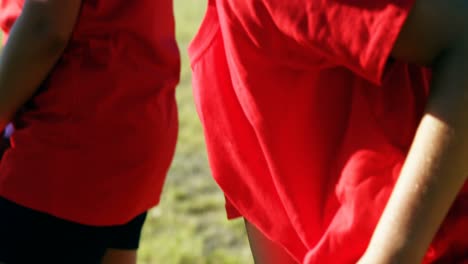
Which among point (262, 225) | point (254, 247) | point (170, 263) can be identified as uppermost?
point (262, 225)

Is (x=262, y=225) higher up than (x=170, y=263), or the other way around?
(x=262, y=225)

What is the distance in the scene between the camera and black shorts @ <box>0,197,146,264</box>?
170 cm

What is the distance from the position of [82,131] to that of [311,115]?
0.73m

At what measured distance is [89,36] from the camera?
1704 mm

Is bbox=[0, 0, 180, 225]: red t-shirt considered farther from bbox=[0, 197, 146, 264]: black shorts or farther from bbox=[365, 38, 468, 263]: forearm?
bbox=[365, 38, 468, 263]: forearm

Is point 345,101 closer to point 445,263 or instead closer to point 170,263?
point 445,263

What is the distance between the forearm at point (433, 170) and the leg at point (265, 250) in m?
0.31

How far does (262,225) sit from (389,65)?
11.2 inches

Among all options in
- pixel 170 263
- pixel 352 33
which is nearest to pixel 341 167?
pixel 352 33

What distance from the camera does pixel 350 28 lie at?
0.94 m

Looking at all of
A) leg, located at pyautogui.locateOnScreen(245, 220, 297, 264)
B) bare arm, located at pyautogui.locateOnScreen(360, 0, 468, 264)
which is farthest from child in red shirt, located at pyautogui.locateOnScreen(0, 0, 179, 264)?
bare arm, located at pyautogui.locateOnScreen(360, 0, 468, 264)

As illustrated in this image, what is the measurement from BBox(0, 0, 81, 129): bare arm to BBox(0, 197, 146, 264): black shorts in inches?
7.8

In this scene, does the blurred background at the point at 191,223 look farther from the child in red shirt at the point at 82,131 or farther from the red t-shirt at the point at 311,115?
the red t-shirt at the point at 311,115

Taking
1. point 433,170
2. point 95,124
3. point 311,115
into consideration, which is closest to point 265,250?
point 311,115
